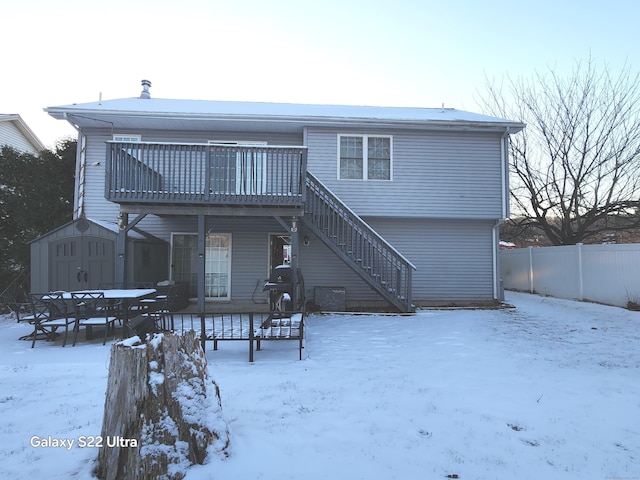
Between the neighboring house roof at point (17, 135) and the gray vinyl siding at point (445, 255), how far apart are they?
658 inches

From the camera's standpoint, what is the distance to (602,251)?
34.3 feet

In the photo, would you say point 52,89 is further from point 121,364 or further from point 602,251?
point 602,251

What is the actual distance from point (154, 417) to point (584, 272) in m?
12.8

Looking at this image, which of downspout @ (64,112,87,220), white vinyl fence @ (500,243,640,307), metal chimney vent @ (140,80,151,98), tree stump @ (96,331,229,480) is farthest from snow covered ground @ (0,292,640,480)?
metal chimney vent @ (140,80,151,98)

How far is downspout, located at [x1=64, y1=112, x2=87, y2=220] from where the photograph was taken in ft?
32.5

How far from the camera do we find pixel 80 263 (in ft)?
25.4

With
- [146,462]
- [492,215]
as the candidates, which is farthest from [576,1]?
[146,462]

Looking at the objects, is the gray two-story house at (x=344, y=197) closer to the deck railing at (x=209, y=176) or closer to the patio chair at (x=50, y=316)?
the deck railing at (x=209, y=176)

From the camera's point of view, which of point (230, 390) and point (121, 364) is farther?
point (230, 390)

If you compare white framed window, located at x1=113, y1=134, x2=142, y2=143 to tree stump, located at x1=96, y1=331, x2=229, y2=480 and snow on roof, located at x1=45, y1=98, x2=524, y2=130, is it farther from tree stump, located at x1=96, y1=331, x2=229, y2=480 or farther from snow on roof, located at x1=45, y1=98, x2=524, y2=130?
tree stump, located at x1=96, y1=331, x2=229, y2=480

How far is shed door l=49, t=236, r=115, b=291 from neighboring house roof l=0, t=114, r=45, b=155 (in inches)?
466

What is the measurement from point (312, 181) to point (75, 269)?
573cm

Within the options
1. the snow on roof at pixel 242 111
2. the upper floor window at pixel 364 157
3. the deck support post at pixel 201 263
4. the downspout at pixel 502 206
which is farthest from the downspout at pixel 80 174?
the downspout at pixel 502 206

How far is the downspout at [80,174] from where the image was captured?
991 cm
